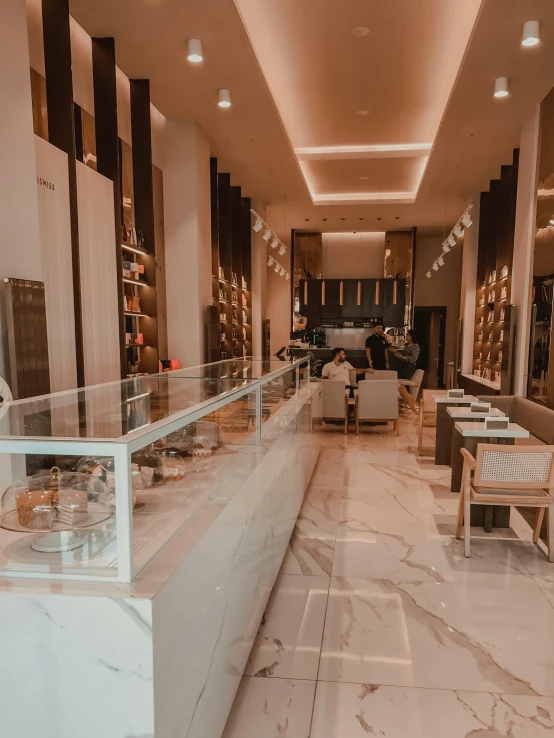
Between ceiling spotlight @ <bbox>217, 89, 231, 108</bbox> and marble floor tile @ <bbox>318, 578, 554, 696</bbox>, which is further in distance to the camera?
ceiling spotlight @ <bbox>217, 89, 231, 108</bbox>

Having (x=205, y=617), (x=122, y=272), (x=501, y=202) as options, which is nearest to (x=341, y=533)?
(x=205, y=617)

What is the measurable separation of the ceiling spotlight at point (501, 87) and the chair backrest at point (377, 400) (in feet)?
11.5

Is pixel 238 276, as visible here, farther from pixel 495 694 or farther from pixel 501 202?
pixel 495 694

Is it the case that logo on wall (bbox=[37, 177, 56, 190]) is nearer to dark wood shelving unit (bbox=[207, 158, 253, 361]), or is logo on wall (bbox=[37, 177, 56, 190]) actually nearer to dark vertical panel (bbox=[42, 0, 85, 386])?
dark vertical panel (bbox=[42, 0, 85, 386])

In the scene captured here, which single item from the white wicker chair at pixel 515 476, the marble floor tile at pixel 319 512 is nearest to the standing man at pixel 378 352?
the marble floor tile at pixel 319 512

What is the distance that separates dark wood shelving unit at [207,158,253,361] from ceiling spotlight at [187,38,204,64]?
3054mm

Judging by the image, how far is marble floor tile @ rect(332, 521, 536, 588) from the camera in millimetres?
3010

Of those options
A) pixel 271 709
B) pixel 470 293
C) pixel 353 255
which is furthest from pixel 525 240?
pixel 353 255

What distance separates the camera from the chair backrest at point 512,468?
10.2ft

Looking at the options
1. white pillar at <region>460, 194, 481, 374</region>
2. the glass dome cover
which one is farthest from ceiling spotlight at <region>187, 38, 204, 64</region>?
white pillar at <region>460, 194, 481, 374</region>

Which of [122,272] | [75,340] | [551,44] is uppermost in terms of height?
[551,44]

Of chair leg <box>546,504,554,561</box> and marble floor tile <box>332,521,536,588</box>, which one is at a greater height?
chair leg <box>546,504,554,561</box>

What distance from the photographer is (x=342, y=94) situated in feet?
20.4

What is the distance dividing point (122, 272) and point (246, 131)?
2.93 m
